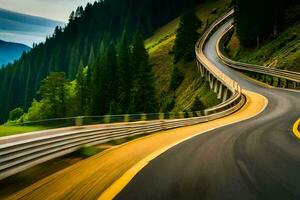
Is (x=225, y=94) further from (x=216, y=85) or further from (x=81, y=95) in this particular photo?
(x=81, y=95)

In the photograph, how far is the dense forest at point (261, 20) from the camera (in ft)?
175

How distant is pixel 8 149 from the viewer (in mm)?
6414

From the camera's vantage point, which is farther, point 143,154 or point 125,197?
point 143,154

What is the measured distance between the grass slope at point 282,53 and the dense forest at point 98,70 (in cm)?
1567

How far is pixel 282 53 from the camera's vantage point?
44.2 m

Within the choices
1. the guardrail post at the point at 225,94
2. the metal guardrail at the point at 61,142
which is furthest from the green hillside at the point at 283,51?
the metal guardrail at the point at 61,142

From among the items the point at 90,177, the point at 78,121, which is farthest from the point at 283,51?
the point at 90,177

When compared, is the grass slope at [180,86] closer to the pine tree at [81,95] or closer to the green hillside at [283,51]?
the green hillside at [283,51]

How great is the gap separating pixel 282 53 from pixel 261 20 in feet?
41.9

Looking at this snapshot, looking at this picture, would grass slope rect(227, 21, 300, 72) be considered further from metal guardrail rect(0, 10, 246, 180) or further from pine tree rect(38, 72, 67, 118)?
pine tree rect(38, 72, 67, 118)

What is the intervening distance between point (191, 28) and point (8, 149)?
66704 mm

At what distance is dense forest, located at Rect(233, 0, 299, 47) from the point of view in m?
53.4

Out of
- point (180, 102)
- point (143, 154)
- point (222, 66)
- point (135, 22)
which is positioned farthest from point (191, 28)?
point (135, 22)

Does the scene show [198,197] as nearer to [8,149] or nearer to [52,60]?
[8,149]
